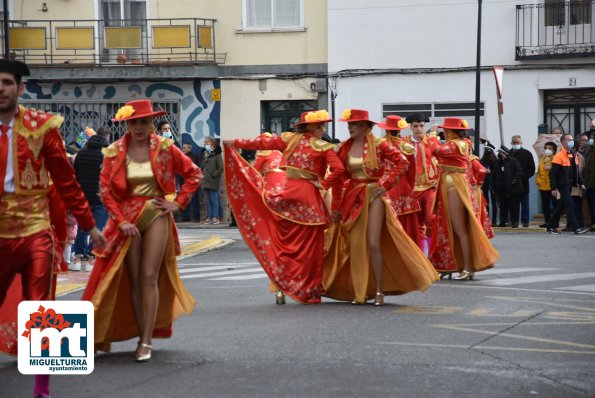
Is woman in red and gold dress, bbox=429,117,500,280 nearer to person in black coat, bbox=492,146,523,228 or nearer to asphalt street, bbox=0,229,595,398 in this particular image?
asphalt street, bbox=0,229,595,398

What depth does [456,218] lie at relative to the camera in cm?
1598

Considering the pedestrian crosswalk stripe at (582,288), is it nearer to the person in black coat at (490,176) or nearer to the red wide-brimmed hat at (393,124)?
the red wide-brimmed hat at (393,124)

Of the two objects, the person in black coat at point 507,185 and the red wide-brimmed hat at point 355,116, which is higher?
the red wide-brimmed hat at point 355,116

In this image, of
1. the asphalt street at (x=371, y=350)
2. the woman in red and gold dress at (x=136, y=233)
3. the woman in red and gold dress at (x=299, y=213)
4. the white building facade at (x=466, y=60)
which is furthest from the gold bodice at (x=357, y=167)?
the white building facade at (x=466, y=60)

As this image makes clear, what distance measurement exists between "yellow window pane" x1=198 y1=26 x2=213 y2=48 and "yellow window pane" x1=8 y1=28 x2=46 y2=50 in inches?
163

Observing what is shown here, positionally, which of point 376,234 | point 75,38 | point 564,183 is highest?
point 75,38

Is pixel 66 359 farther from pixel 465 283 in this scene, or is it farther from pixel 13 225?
pixel 465 283

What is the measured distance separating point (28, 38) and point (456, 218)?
20.7 m

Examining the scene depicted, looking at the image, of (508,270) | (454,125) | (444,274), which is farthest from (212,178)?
(454,125)

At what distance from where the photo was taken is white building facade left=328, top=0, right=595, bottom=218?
1238 inches

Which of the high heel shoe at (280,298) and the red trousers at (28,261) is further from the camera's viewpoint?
the high heel shoe at (280,298)

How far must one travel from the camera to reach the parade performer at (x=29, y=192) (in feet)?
25.8

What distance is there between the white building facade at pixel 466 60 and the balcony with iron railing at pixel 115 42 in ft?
11.3

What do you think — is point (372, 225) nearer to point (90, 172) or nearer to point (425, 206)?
point (425, 206)
